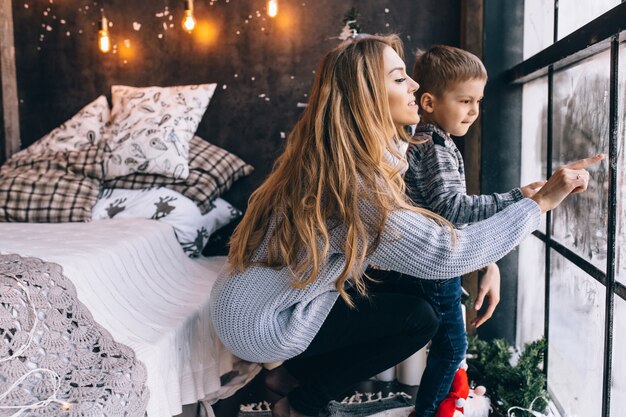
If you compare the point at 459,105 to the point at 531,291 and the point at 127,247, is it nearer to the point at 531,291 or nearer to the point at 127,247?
the point at 531,291

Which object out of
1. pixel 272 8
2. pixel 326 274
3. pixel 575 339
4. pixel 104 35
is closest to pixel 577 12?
pixel 575 339

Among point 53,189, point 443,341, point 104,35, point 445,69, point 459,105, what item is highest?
point 104,35

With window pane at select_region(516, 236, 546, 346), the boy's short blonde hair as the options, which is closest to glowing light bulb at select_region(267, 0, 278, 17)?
the boy's short blonde hair

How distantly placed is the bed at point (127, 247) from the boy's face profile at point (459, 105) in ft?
3.32

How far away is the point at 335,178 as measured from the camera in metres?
1.52

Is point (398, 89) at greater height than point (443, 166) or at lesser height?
greater

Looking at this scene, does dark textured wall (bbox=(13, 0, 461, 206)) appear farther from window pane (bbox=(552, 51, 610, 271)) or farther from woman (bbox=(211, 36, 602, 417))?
woman (bbox=(211, 36, 602, 417))

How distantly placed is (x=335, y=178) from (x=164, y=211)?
1.43m

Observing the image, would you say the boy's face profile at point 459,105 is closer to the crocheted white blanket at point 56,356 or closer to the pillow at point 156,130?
the crocheted white blanket at point 56,356

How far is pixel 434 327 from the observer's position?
1.78m

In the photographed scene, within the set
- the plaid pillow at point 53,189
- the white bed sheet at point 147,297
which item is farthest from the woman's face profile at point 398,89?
the plaid pillow at point 53,189

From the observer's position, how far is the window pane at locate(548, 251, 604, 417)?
5.36ft

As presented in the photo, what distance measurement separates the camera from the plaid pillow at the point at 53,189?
272 centimetres

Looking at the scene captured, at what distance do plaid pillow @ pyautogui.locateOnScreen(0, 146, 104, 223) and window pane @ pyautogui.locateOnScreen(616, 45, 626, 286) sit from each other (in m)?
2.17
